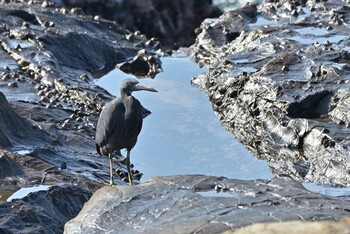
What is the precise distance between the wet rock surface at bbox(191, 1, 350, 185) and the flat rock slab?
3.67m

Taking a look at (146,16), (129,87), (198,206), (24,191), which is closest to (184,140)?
(129,87)

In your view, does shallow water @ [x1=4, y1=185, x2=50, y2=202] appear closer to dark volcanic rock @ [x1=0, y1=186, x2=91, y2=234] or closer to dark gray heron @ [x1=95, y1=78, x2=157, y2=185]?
dark volcanic rock @ [x1=0, y1=186, x2=91, y2=234]

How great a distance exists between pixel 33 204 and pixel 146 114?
6.22 metres

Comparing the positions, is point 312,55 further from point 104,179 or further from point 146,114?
point 104,179

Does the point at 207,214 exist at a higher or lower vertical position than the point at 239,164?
higher

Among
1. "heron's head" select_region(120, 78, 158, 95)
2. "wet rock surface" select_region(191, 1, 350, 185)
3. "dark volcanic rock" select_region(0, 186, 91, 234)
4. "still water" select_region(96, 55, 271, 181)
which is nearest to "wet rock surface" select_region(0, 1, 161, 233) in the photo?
"dark volcanic rock" select_region(0, 186, 91, 234)

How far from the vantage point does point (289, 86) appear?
13312mm

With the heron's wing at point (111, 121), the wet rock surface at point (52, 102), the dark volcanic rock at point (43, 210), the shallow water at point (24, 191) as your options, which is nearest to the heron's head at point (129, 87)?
the heron's wing at point (111, 121)

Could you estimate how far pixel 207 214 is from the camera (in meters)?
6.44

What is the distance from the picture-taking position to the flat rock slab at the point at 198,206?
20.6 feet

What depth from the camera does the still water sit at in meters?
11.9

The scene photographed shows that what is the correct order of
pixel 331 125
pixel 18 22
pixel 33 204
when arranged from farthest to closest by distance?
pixel 18 22, pixel 331 125, pixel 33 204

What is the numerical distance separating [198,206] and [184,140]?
20.9 feet

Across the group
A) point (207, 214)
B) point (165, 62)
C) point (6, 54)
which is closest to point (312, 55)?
point (165, 62)
